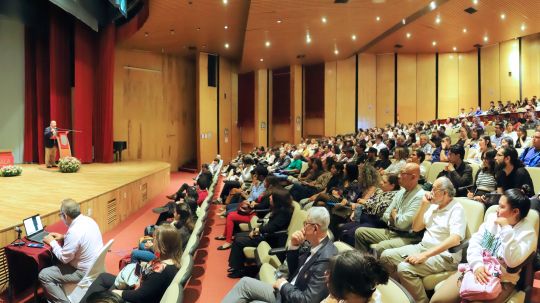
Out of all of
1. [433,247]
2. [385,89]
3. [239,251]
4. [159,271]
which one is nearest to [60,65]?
[239,251]

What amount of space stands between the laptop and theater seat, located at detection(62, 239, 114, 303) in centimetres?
50

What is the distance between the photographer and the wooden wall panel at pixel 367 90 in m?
13.8

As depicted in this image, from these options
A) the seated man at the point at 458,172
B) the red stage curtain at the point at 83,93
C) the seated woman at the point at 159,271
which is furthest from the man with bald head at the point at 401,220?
the red stage curtain at the point at 83,93

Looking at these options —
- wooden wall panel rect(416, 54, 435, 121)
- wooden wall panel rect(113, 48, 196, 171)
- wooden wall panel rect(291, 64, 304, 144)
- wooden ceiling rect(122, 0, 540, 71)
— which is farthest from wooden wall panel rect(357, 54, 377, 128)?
wooden wall panel rect(113, 48, 196, 171)

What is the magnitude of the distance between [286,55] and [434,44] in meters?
4.73

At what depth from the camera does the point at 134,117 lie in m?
11.8

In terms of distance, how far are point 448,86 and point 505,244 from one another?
13401 mm

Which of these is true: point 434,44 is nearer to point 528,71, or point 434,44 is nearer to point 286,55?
point 528,71

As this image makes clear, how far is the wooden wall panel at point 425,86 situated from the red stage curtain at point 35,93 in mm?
11669

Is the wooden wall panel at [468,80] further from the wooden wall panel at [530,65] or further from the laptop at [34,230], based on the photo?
the laptop at [34,230]

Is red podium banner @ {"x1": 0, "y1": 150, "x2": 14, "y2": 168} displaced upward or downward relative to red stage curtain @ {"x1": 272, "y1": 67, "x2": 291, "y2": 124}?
downward

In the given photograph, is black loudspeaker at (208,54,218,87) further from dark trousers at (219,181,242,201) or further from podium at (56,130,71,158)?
dark trousers at (219,181,242,201)

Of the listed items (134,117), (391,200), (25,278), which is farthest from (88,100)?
(391,200)

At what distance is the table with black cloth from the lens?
2.84m
